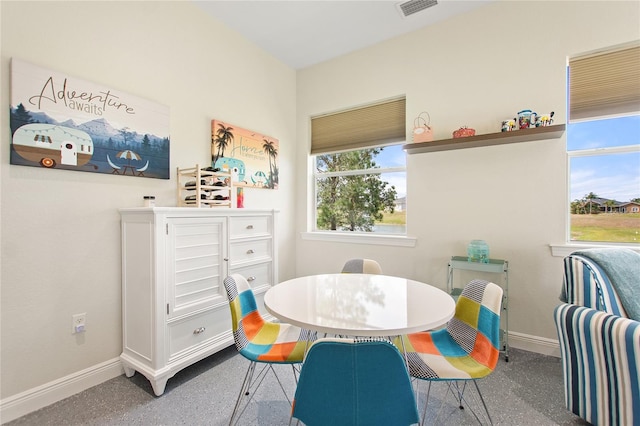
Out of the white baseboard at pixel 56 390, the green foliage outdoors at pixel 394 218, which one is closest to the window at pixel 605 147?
the green foliage outdoors at pixel 394 218

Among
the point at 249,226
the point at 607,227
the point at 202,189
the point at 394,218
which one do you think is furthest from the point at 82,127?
the point at 607,227

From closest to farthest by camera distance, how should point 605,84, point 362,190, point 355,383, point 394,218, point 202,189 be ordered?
point 355,383, point 605,84, point 202,189, point 394,218, point 362,190

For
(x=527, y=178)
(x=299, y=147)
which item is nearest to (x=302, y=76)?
(x=299, y=147)

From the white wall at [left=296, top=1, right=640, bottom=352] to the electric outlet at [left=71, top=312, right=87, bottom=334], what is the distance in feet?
8.36

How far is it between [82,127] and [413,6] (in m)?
2.91

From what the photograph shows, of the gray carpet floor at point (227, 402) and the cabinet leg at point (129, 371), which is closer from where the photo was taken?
the gray carpet floor at point (227, 402)

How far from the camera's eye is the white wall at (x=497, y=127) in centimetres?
232

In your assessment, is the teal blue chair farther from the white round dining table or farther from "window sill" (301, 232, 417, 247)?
"window sill" (301, 232, 417, 247)

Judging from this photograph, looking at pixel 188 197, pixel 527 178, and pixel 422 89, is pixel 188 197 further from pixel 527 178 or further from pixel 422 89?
pixel 527 178

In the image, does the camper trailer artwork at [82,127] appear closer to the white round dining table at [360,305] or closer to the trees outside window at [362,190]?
the white round dining table at [360,305]

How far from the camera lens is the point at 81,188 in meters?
1.90

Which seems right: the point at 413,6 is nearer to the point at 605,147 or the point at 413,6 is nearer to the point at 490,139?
the point at 490,139

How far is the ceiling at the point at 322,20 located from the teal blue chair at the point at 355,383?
2.92m

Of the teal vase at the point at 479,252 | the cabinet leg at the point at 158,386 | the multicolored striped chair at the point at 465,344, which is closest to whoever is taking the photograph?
the multicolored striped chair at the point at 465,344
